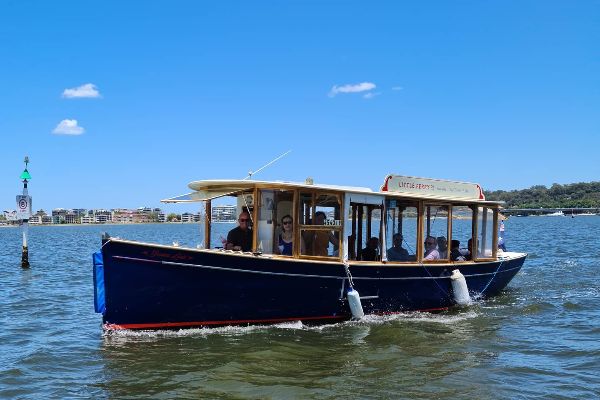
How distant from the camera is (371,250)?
48.5 feet

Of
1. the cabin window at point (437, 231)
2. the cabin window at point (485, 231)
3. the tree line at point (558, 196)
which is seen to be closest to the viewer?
the cabin window at point (437, 231)

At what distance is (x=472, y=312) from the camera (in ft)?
51.8

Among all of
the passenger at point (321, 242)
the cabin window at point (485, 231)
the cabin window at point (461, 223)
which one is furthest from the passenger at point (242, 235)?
the cabin window at point (485, 231)

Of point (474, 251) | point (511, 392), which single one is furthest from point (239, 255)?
point (474, 251)

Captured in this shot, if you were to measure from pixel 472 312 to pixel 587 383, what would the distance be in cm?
611

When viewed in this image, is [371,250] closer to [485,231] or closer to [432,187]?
[432,187]

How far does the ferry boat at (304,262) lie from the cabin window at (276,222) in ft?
0.07

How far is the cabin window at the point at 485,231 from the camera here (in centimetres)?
1700

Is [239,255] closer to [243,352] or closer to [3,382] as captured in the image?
[243,352]

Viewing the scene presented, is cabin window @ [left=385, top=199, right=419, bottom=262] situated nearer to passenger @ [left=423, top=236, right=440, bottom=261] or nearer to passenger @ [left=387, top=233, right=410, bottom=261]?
passenger @ [left=387, top=233, right=410, bottom=261]

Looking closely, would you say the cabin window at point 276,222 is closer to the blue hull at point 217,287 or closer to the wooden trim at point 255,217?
the wooden trim at point 255,217

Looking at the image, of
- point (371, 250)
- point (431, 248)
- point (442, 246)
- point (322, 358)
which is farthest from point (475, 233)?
point (322, 358)

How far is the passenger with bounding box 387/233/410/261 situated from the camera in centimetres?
1471

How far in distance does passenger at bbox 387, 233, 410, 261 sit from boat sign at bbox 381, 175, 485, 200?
113 cm
